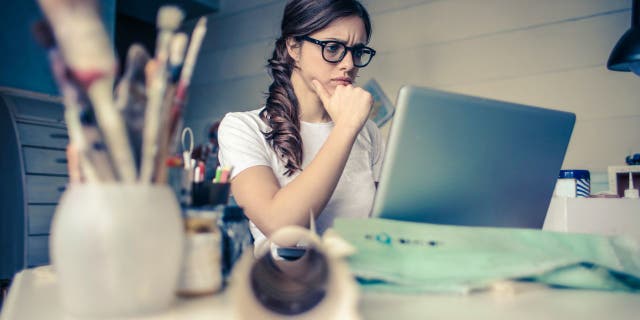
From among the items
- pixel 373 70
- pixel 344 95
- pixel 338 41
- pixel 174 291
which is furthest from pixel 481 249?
pixel 373 70

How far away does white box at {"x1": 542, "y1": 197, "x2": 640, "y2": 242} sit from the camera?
1.15 meters

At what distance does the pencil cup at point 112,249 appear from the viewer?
1.39 ft

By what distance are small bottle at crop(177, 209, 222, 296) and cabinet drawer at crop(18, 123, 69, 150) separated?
2.15m

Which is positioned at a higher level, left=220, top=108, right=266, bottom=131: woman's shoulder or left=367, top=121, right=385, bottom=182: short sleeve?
left=220, top=108, right=266, bottom=131: woman's shoulder

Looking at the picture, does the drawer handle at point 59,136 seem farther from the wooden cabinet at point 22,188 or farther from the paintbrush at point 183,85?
the paintbrush at point 183,85

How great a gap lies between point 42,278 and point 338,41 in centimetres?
94

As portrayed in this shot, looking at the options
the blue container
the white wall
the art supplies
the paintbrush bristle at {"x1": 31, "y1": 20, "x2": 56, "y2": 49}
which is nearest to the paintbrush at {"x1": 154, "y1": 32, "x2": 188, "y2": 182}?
the art supplies

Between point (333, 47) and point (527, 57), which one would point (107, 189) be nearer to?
point (333, 47)

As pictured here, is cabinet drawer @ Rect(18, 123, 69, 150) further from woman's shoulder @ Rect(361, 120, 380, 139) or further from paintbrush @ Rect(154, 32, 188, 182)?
paintbrush @ Rect(154, 32, 188, 182)

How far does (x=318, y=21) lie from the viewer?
140 centimetres

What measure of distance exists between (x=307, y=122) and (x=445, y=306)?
1047mm

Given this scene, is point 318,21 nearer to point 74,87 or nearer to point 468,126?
point 468,126

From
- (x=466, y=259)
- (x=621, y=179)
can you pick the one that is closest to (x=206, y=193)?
(x=466, y=259)

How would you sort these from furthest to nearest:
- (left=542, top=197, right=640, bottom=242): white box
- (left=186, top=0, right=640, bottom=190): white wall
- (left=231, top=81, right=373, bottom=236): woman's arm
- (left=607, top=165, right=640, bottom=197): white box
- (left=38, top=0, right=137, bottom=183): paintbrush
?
1. (left=186, top=0, right=640, bottom=190): white wall
2. (left=607, top=165, right=640, bottom=197): white box
3. (left=542, top=197, right=640, bottom=242): white box
4. (left=231, top=81, right=373, bottom=236): woman's arm
5. (left=38, top=0, right=137, bottom=183): paintbrush
